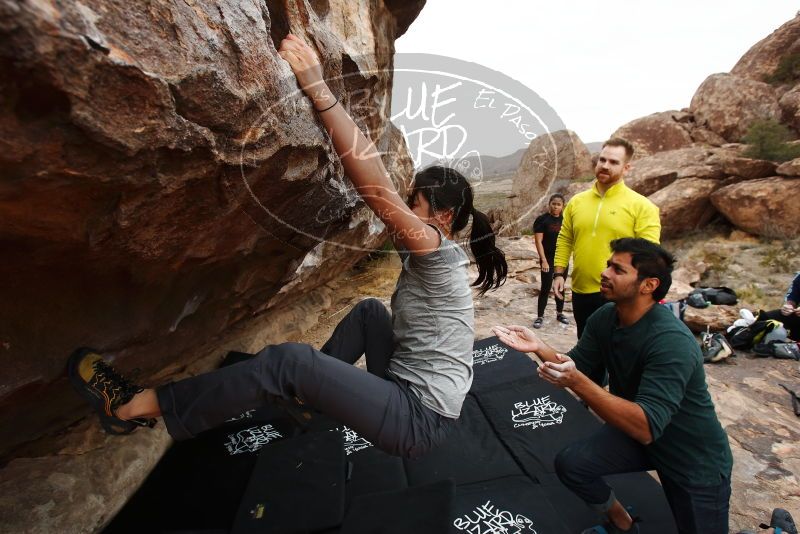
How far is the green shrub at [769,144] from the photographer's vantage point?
426 inches

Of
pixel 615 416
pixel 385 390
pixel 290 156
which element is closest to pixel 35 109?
pixel 290 156

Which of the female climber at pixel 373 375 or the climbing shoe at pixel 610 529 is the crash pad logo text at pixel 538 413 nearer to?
the climbing shoe at pixel 610 529

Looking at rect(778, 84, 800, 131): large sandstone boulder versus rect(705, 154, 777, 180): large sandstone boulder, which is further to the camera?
rect(778, 84, 800, 131): large sandstone boulder

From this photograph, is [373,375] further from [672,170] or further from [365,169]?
[672,170]

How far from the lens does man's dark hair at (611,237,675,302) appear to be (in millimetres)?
1845

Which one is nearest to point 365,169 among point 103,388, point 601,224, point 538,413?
point 103,388

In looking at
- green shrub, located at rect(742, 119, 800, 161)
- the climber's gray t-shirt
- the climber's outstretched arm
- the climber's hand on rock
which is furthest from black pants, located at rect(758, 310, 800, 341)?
green shrub, located at rect(742, 119, 800, 161)

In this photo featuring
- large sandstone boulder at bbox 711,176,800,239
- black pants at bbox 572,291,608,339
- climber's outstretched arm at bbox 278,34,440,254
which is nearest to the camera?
climber's outstretched arm at bbox 278,34,440,254

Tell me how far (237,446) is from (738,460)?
304 centimetres

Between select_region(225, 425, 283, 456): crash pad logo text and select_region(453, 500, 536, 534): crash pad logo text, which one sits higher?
select_region(453, 500, 536, 534): crash pad logo text

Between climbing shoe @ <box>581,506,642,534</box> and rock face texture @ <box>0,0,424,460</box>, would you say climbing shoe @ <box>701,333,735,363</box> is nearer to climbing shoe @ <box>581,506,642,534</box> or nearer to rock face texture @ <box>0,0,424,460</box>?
climbing shoe @ <box>581,506,642,534</box>

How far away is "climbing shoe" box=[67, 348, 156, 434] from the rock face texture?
14 centimetres

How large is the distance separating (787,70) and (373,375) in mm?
21509

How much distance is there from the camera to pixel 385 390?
1.62 metres
